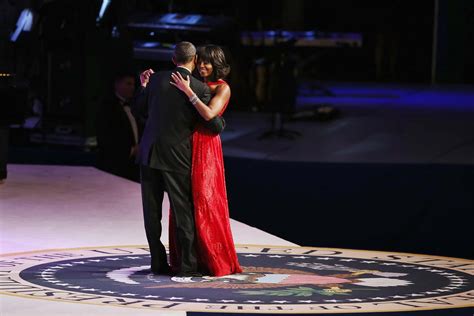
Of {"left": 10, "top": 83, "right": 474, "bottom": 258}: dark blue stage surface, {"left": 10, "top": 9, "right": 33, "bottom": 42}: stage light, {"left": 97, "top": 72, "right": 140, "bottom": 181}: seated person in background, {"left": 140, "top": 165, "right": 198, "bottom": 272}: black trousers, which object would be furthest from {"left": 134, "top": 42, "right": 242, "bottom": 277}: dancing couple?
{"left": 10, "top": 9, "right": 33, "bottom": 42}: stage light

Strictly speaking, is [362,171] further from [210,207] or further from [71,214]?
[210,207]

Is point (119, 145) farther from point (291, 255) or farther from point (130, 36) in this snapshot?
point (130, 36)

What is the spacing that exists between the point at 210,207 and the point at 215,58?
0.78m

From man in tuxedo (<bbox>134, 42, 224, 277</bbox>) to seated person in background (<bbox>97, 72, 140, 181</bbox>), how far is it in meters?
3.05

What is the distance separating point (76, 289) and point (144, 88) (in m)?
1.19

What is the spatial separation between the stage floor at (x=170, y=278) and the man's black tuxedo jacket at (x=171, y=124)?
0.61m

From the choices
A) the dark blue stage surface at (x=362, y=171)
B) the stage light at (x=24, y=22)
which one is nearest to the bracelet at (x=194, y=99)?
the dark blue stage surface at (x=362, y=171)

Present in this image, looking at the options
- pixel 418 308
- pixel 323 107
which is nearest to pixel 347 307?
pixel 418 308

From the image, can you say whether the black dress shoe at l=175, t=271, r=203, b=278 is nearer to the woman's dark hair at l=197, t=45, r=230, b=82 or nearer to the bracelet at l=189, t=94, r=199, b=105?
the bracelet at l=189, t=94, r=199, b=105

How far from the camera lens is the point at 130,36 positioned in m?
15.3

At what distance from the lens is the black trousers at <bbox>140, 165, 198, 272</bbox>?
6301mm

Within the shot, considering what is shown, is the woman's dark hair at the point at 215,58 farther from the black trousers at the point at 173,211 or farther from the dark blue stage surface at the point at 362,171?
the dark blue stage surface at the point at 362,171

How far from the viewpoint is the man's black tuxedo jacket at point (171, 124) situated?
630 centimetres

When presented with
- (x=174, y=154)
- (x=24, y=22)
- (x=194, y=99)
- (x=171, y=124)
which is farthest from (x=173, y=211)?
(x=24, y=22)
